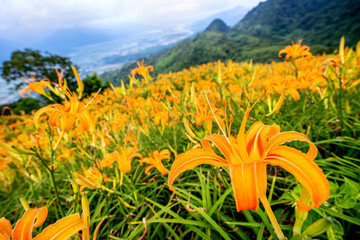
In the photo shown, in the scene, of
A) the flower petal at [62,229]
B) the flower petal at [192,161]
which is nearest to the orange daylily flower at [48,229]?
the flower petal at [62,229]

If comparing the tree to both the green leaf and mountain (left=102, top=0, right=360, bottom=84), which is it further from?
the green leaf

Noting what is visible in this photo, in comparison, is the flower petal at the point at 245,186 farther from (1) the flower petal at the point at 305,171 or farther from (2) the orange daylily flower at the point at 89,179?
(2) the orange daylily flower at the point at 89,179

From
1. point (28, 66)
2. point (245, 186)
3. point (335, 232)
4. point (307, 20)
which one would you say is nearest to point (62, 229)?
point (245, 186)

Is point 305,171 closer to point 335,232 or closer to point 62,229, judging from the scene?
point 335,232

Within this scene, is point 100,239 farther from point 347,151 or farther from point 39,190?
point 347,151

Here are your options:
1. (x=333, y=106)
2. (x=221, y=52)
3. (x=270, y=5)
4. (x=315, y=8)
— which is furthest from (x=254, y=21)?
(x=333, y=106)

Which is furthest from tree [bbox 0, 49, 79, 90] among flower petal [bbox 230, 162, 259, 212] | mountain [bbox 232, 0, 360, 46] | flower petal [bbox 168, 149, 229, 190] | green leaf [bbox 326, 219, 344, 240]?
mountain [bbox 232, 0, 360, 46]
